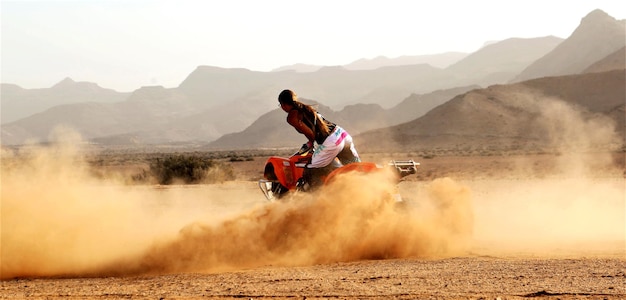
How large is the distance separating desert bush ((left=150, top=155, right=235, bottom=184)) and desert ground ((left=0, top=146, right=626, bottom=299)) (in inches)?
607

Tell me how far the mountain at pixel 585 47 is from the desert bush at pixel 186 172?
121893 millimetres

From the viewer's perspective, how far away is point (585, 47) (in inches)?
5768

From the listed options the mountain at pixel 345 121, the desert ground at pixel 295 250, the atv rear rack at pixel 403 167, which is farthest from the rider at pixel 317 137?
the mountain at pixel 345 121

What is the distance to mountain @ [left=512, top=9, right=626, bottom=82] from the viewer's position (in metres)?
137

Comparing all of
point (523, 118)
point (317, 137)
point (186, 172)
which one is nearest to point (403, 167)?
point (317, 137)

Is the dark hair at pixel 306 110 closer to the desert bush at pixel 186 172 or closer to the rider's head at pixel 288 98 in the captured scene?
the rider's head at pixel 288 98

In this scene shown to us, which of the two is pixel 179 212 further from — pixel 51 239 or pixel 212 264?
pixel 212 264

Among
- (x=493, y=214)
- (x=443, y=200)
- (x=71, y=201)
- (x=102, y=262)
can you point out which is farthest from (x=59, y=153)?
(x=493, y=214)

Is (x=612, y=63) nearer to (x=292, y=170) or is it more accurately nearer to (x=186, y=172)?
(x=186, y=172)

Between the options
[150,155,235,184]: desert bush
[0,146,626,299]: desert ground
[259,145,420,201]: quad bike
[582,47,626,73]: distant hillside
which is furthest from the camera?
[582,47,626,73]: distant hillside

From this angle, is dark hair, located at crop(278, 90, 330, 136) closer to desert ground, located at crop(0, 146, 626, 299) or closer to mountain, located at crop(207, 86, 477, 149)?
desert ground, located at crop(0, 146, 626, 299)

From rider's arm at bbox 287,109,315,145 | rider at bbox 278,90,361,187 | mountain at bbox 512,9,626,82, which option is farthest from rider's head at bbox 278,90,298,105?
mountain at bbox 512,9,626,82

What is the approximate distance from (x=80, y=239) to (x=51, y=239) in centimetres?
40

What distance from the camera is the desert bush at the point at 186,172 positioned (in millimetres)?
27600
